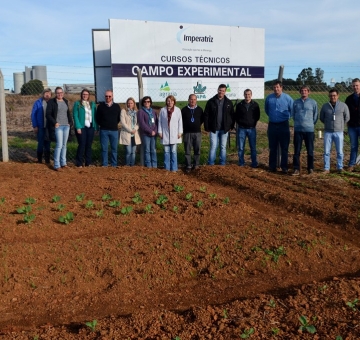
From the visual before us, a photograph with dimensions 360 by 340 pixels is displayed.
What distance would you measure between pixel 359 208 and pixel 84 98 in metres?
6.54

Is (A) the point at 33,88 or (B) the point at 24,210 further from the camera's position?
(A) the point at 33,88

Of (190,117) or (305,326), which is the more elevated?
(190,117)

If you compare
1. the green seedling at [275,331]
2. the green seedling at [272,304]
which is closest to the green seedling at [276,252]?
the green seedling at [272,304]

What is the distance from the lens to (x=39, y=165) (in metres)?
10.8

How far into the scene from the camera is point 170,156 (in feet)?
35.2

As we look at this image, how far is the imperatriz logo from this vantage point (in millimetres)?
13559

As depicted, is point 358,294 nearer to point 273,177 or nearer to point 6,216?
point 6,216

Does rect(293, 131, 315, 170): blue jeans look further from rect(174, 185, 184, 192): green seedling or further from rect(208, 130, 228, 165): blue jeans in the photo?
rect(174, 185, 184, 192): green seedling

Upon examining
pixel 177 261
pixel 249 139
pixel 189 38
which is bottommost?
pixel 177 261

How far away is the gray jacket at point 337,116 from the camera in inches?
403

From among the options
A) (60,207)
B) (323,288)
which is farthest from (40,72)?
(323,288)

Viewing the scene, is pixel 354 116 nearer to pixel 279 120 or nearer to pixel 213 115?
pixel 279 120

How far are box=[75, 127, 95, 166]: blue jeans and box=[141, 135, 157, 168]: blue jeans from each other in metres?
1.28

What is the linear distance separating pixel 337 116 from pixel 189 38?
5626 mm
